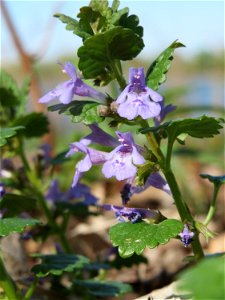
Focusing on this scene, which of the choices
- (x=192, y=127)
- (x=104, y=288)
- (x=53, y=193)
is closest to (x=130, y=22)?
(x=192, y=127)

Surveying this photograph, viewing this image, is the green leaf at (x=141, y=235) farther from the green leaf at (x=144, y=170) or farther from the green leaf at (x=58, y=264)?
the green leaf at (x=58, y=264)

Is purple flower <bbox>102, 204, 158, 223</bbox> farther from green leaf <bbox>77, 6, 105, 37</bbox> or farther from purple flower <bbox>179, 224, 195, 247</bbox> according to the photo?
Answer: green leaf <bbox>77, 6, 105, 37</bbox>

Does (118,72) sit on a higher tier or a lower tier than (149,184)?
higher

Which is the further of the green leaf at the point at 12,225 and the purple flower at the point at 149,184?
the purple flower at the point at 149,184

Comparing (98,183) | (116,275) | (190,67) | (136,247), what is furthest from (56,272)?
(190,67)

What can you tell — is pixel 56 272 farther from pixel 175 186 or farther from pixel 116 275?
pixel 116 275

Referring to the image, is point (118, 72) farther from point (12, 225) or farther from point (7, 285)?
point (7, 285)

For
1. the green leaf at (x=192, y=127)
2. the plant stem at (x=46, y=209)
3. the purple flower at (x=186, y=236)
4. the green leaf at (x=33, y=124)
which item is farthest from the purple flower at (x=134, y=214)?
the plant stem at (x=46, y=209)

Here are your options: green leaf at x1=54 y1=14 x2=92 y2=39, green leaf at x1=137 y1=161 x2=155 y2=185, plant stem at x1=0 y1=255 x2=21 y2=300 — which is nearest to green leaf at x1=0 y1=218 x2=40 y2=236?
plant stem at x1=0 y1=255 x2=21 y2=300
